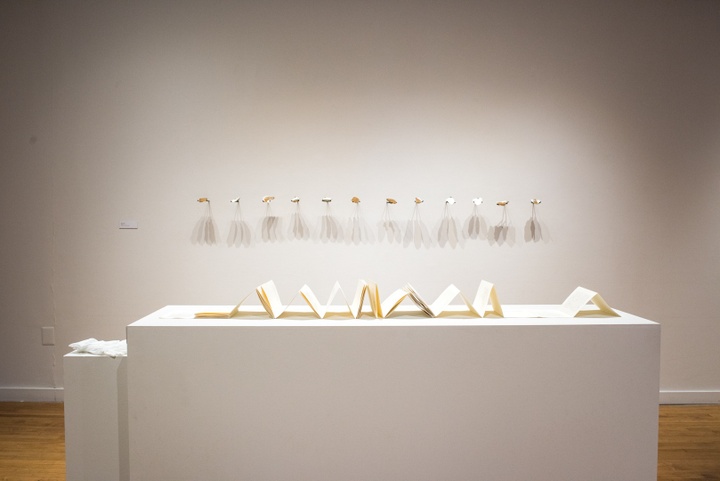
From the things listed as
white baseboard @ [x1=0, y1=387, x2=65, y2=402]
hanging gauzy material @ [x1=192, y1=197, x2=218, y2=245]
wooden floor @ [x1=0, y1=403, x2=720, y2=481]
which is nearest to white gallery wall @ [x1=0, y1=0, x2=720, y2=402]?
hanging gauzy material @ [x1=192, y1=197, x2=218, y2=245]

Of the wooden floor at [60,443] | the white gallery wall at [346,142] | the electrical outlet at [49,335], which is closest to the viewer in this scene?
the wooden floor at [60,443]

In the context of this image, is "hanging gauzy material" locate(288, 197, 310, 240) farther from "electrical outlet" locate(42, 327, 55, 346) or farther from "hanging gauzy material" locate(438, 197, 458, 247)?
"electrical outlet" locate(42, 327, 55, 346)

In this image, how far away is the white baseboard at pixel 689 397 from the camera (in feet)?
11.7

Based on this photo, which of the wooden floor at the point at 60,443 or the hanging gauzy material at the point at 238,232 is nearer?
the wooden floor at the point at 60,443

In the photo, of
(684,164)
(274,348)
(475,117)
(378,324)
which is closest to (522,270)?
(475,117)

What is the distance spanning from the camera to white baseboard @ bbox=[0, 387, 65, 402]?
3580mm

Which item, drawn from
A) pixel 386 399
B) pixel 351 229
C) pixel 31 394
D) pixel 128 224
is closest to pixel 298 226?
pixel 351 229

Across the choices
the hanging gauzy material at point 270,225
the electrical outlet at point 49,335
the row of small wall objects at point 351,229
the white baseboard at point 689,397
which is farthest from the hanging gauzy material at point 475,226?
the electrical outlet at point 49,335

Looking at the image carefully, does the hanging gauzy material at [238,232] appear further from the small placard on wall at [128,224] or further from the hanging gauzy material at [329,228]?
the small placard on wall at [128,224]

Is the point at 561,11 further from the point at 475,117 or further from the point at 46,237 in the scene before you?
the point at 46,237

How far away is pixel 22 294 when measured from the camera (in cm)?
357

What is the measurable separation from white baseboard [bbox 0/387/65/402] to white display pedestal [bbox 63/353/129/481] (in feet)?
5.25

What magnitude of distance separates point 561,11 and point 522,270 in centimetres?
178

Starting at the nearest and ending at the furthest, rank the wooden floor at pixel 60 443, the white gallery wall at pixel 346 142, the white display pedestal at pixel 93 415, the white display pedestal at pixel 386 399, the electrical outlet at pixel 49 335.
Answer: the white display pedestal at pixel 386 399 → the white display pedestal at pixel 93 415 → the wooden floor at pixel 60 443 → the white gallery wall at pixel 346 142 → the electrical outlet at pixel 49 335
